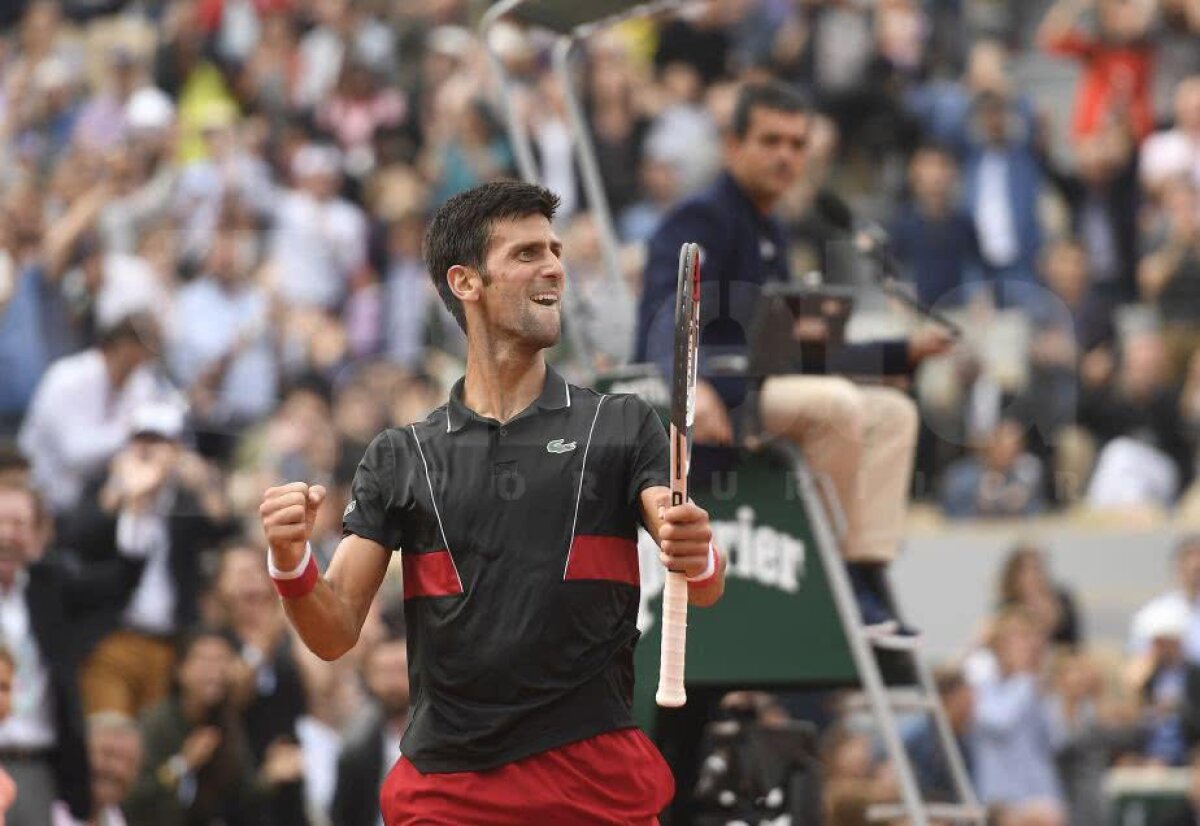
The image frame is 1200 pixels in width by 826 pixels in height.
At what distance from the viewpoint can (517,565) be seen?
548 cm

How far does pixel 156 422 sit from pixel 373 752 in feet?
6.36

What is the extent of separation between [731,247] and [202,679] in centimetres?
369

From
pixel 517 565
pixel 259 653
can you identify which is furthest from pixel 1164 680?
pixel 517 565

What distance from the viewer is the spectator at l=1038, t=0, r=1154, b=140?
15375 millimetres

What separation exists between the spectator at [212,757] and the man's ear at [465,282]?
198 inches

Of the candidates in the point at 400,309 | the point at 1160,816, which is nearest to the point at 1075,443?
the point at 1160,816

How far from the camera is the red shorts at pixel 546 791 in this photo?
5434 mm

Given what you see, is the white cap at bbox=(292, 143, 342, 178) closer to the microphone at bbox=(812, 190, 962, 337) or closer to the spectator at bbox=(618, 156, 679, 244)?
the spectator at bbox=(618, 156, 679, 244)

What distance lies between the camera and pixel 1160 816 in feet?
37.2

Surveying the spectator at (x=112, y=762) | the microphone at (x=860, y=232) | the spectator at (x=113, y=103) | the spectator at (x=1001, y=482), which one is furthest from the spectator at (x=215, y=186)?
the microphone at (x=860, y=232)

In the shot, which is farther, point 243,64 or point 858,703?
point 243,64

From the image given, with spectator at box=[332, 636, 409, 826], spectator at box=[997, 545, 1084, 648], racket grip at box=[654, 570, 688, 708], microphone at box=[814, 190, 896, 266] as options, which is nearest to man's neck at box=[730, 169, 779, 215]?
microphone at box=[814, 190, 896, 266]

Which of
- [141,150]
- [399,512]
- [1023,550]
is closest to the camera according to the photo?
[399,512]

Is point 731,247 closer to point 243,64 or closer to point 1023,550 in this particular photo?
point 1023,550
